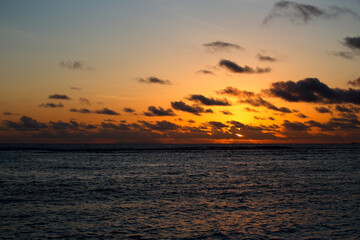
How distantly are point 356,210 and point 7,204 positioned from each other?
2723 centimetres

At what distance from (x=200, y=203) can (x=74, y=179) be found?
870 inches

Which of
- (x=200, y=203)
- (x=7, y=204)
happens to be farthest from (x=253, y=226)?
(x=7, y=204)

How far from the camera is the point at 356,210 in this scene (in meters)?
24.9

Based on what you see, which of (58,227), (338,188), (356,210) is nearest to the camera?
(58,227)

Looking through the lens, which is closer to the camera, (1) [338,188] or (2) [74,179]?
(1) [338,188]

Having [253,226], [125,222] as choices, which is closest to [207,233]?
[253,226]

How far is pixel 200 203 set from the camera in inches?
1069

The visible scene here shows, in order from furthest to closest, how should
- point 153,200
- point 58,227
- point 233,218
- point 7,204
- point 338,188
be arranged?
1. point 338,188
2. point 153,200
3. point 7,204
4. point 233,218
5. point 58,227

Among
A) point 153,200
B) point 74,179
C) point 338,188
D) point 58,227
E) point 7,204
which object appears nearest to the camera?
point 58,227

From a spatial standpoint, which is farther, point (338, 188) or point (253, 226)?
point (338, 188)

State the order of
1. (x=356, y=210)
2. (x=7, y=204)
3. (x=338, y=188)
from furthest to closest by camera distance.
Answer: (x=338, y=188) → (x=7, y=204) → (x=356, y=210)

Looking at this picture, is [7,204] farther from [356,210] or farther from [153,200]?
[356,210]

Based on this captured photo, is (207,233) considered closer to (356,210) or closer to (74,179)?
(356,210)

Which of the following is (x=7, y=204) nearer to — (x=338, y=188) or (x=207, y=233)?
(x=207, y=233)
